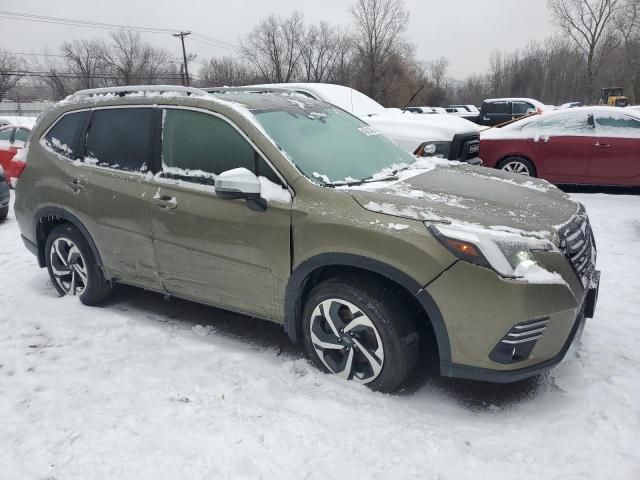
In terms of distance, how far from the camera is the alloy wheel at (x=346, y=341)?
113 inches

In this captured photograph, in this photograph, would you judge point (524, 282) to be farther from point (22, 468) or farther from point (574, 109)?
point (574, 109)

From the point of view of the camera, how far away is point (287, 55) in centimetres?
5734

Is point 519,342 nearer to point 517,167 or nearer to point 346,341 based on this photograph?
point 346,341

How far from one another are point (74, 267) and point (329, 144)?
100 inches

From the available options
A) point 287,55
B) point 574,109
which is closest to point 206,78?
point 287,55

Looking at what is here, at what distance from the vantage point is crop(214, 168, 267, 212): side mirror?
2971mm

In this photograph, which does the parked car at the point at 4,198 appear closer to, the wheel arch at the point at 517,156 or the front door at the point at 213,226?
the front door at the point at 213,226

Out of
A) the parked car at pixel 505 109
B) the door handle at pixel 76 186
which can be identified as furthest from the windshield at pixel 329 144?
the parked car at pixel 505 109

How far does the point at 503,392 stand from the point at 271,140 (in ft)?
6.97

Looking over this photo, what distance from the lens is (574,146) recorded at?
8070 millimetres

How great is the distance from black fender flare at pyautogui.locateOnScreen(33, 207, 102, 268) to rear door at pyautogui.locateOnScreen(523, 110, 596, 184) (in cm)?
711

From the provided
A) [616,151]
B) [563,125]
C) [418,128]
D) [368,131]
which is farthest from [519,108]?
[368,131]

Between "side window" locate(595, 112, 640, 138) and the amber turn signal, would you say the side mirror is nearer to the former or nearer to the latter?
the amber turn signal

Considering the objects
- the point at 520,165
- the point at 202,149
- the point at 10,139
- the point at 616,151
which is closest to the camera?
the point at 202,149
